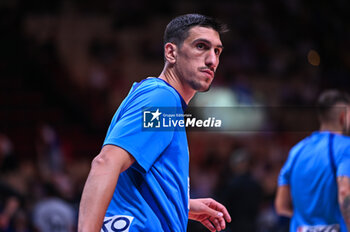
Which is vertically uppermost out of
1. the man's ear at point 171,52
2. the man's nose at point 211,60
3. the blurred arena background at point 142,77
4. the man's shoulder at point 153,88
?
the blurred arena background at point 142,77

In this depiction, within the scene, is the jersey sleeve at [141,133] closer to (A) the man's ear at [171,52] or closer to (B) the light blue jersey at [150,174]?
(B) the light blue jersey at [150,174]

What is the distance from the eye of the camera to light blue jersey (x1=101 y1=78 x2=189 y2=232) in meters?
2.27

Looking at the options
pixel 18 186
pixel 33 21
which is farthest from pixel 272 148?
pixel 33 21

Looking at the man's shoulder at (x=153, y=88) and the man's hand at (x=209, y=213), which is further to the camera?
the man's hand at (x=209, y=213)

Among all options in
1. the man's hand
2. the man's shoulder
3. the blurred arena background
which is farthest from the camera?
the blurred arena background

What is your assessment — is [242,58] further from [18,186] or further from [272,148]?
[18,186]

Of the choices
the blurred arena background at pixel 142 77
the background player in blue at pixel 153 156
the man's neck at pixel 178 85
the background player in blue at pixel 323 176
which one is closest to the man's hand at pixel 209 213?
the background player in blue at pixel 153 156

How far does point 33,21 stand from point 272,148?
5984 millimetres

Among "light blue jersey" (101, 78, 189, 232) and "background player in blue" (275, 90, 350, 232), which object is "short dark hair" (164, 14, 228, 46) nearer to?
"light blue jersey" (101, 78, 189, 232)

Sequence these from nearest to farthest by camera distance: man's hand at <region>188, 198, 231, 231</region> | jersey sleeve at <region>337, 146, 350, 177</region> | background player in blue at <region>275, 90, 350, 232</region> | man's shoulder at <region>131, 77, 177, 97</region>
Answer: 1. man's shoulder at <region>131, 77, 177, 97</region>
2. man's hand at <region>188, 198, 231, 231</region>
3. jersey sleeve at <region>337, 146, 350, 177</region>
4. background player in blue at <region>275, 90, 350, 232</region>

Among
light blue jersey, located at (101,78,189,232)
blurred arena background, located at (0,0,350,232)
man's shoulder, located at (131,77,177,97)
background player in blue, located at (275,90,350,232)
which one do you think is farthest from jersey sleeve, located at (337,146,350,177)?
blurred arena background, located at (0,0,350,232)

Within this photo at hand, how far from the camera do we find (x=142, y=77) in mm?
11367

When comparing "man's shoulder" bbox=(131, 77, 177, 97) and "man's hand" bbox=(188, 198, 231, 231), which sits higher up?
"man's shoulder" bbox=(131, 77, 177, 97)

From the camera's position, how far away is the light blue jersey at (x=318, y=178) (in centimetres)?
416
